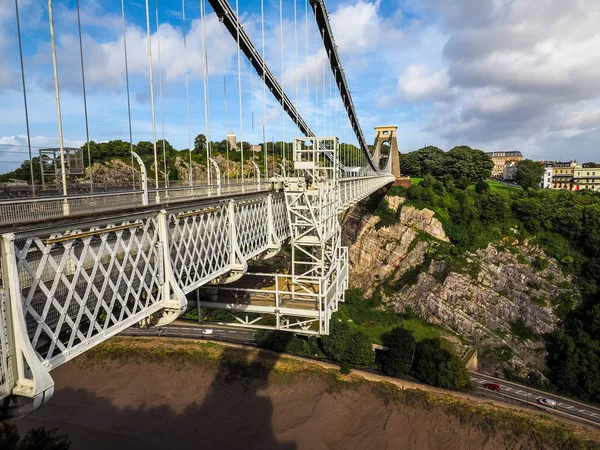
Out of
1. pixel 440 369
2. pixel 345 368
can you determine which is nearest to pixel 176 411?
pixel 345 368

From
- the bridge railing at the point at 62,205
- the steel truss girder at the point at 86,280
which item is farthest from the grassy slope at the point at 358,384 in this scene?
the bridge railing at the point at 62,205

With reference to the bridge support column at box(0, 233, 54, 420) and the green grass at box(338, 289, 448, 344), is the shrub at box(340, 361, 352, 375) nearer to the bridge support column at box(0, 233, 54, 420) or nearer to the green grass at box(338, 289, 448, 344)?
the green grass at box(338, 289, 448, 344)

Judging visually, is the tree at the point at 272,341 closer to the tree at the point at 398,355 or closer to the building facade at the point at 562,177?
the tree at the point at 398,355

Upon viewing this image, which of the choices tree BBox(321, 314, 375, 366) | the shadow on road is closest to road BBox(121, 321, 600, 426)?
the shadow on road

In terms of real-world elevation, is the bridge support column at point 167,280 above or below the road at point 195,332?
above

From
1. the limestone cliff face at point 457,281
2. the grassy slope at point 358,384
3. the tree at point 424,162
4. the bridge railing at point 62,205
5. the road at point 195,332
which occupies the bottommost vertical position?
the grassy slope at point 358,384

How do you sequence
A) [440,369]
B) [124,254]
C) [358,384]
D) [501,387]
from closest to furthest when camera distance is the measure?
[124,254], [440,369], [358,384], [501,387]

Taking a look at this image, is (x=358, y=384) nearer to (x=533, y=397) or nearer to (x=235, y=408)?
(x=235, y=408)
